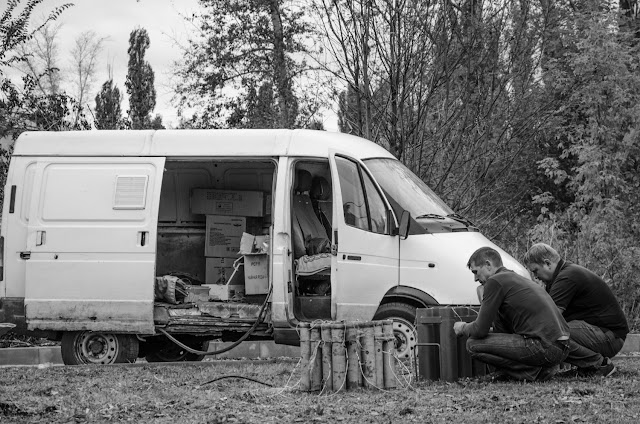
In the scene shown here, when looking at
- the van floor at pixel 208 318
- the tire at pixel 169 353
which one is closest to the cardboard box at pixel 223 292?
the van floor at pixel 208 318

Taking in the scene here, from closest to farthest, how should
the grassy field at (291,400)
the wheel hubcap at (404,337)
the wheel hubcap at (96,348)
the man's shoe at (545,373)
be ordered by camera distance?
1. the grassy field at (291,400)
2. the man's shoe at (545,373)
3. the wheel hubcap at (404,337)
4. the wheel hubcap at (96,348)

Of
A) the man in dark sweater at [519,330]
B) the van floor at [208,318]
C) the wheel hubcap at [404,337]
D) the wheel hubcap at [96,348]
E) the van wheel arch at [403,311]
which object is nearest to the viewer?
the man in dark sweater at [519,330]

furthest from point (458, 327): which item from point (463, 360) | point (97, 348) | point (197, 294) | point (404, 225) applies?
point (97, 348)

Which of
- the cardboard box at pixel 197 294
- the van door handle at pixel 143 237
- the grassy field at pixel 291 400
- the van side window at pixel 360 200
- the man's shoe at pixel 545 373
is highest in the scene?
the van side window at pixel 360 200

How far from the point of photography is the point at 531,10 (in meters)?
16.3

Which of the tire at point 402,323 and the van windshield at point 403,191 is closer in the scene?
the tire at point 402,323

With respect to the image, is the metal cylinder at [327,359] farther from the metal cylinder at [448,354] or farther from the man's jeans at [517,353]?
the man's jeans at [517,353]

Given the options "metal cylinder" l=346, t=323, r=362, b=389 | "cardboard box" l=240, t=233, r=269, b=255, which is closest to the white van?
"cardboard box" l=240, t=233, r=269, b=255

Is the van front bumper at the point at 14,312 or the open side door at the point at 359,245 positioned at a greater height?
the open side door at the point at 359,245

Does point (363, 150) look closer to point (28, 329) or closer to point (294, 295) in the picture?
point (294, 295)

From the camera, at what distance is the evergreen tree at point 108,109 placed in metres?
23.3

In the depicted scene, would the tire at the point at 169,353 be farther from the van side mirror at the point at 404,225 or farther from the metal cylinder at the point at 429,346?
the metal cylinder at the point at 429,346

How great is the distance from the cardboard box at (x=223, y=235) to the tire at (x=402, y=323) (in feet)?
9.10

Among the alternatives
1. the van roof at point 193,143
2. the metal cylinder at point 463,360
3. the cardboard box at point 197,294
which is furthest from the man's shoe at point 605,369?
the cardboard box at point 197,294
